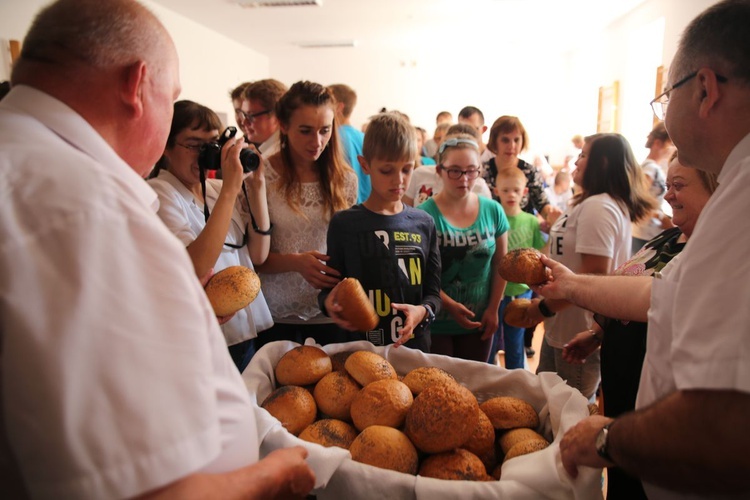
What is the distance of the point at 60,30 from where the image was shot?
1.97ft

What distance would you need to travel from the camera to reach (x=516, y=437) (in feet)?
3.08

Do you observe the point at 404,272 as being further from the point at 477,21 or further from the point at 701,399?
the point at 477,21

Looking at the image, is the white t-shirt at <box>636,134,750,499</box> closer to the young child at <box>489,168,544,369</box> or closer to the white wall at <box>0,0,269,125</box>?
the young child at <box>489,168,544,369</box>

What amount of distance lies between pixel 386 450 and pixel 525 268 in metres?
0.69

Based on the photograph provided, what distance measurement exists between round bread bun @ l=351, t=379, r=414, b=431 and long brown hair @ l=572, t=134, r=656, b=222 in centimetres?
134

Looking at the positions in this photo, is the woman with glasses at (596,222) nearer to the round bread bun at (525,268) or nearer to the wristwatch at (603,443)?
the round bread bun at (525,268)

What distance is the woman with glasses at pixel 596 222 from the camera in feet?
5.74

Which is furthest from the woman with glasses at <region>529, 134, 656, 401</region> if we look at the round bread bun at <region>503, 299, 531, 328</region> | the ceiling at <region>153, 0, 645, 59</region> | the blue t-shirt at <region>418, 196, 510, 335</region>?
the ceiling at <region>153, 0, 645, 59</region>

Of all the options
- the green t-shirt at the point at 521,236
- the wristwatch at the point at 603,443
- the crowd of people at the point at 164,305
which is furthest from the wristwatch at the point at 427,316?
the green t-shirt at the point at 521,236

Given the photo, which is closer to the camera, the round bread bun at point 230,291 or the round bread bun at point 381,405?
the round bread bun at point 381,405

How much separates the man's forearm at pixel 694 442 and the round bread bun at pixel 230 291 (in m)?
0.85

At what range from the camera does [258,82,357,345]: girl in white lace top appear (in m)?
1.64

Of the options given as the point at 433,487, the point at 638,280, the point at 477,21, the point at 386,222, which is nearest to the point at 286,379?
the point at 433,487

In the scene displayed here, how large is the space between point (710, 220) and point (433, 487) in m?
0.59
